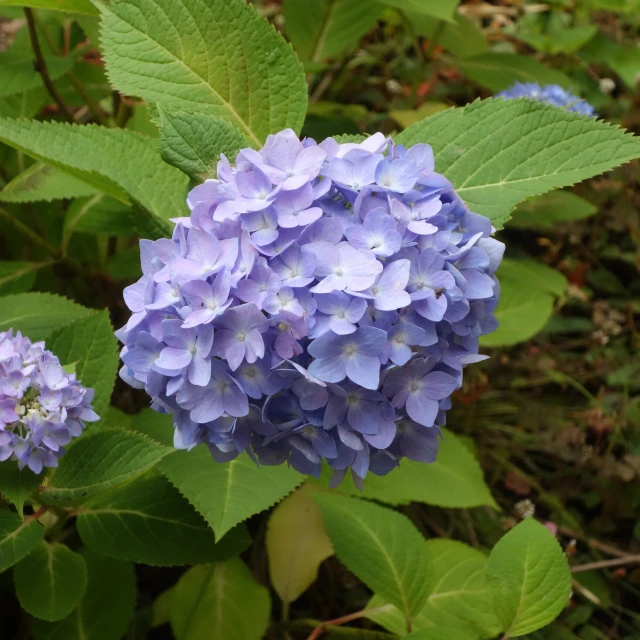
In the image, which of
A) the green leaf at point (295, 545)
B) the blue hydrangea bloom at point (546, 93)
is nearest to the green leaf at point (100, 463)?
the green leaf at point (295, 545)

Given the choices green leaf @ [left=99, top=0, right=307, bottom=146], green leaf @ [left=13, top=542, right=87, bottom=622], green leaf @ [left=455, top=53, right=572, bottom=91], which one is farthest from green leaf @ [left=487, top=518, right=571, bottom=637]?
green leaf @ [left=455, top=53, right=572, bottom=91]

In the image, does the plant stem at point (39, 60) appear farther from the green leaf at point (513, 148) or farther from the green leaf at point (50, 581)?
the green leaf at point (50, 581)

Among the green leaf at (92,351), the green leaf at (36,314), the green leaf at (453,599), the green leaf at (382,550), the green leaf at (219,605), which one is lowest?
the green leaf at (219,605)

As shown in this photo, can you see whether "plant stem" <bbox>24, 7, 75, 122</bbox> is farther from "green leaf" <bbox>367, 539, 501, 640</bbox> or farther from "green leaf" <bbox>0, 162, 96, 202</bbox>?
"green leaf" <bbox>367, 539, 501, 640</bbox>

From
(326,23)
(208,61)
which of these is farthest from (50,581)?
(326,23)

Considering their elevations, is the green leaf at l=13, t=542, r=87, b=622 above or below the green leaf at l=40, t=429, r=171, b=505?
below

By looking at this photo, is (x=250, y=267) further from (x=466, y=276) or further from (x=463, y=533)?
(x=463, y=533)
